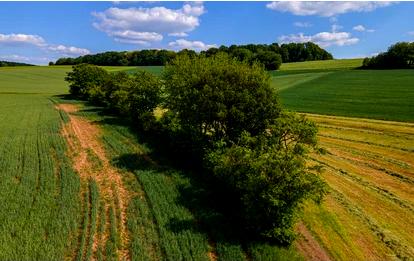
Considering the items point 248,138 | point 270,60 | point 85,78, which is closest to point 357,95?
point 248,138

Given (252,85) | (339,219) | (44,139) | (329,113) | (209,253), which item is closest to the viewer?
(209,253)

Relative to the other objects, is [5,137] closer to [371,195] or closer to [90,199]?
[90,199]

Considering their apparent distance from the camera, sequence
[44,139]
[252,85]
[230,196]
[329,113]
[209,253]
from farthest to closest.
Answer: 1. [329,113]
2. [44,139]
3. [252,85]
4. [230,196]
5. [209,253]

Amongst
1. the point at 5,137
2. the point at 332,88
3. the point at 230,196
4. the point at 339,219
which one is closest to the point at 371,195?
the point at 339,219

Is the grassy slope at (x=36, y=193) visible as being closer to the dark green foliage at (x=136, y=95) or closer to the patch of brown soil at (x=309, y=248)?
the dark green foliage at (x=136, y=95)

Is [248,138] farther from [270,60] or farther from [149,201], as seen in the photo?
[270,60]

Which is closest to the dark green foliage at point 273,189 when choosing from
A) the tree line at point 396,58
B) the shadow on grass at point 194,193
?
the shadow on grass at point 194,193

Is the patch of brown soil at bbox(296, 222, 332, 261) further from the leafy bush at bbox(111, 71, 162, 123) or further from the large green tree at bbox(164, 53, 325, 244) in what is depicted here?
the leafy bush at bbox(111, 71, 162, 123)
